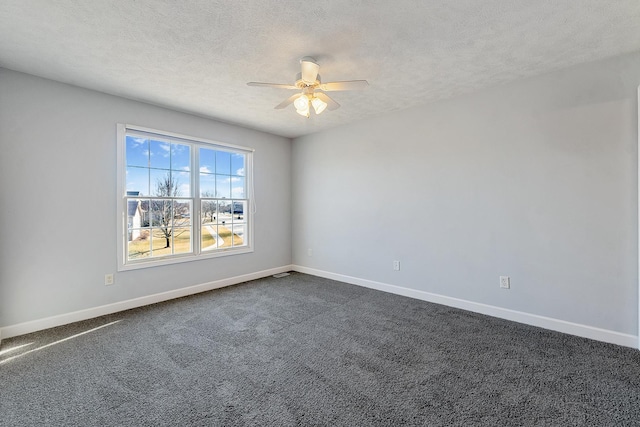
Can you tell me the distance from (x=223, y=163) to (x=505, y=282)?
162 inches

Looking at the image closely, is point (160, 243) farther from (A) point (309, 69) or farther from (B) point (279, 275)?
(A) point (309, 69)

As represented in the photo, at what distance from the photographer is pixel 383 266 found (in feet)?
13.7

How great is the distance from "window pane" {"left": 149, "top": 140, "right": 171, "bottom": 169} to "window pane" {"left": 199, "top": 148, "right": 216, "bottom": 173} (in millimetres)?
462

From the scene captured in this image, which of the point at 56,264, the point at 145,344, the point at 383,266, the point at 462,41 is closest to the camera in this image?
the point at 462,41

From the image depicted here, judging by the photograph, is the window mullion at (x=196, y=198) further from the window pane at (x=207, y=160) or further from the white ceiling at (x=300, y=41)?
the white ceiling at (x=300, y=41)

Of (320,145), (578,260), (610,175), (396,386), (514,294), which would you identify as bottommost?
(396,386)

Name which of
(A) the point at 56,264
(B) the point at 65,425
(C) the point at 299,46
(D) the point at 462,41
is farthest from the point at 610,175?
(A) the point at 56,264

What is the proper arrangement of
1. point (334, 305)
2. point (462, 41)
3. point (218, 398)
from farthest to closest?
point (334, 305) < point (462, 41) < point (218, 398)

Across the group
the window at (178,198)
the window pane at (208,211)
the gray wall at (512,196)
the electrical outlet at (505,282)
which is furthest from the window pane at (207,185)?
the electrical outlet at (505,282)

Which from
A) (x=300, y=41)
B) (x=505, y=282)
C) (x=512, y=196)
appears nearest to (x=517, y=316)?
(x=505, y=282)

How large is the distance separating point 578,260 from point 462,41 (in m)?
2.28

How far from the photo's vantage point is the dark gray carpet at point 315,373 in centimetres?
171

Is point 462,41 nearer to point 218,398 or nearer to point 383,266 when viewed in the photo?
point 383,266

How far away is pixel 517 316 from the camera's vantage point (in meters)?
3.06
